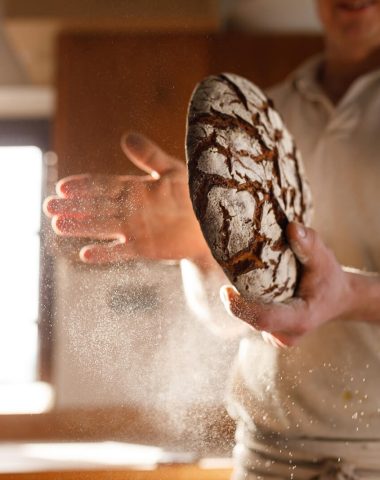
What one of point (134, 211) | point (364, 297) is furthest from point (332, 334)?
point (134, 211)

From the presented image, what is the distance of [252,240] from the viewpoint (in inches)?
10.9

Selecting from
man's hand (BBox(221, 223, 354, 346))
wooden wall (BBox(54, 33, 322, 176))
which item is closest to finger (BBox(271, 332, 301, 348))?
man's hand (BBox(221, 223, 354, 346))

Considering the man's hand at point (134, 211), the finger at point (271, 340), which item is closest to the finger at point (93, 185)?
the man's hand at point (134, 211)

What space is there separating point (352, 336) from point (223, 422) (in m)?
0.10

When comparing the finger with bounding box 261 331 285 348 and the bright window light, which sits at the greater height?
the bright window light

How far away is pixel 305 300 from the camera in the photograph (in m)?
0.32

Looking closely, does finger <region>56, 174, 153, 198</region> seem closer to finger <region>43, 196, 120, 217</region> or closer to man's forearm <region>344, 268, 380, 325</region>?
finger <region>43, 196, 120, 217</region>

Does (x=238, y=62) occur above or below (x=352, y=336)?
above

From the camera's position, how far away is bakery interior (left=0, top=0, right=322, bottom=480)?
27 centimetres

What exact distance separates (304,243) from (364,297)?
72 millimetres

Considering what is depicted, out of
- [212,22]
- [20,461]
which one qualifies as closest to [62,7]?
[212,22]

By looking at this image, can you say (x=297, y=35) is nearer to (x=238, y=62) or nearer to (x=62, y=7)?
(x=238, y=62)

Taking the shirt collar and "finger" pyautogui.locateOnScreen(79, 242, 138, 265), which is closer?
"finger" pyautogui.locateOnScreen(79, 242, 138, 265)

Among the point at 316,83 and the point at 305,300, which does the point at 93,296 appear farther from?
the point at 316,83
